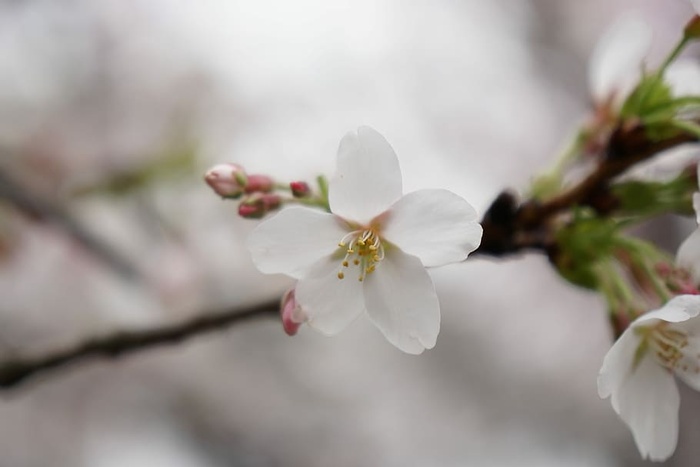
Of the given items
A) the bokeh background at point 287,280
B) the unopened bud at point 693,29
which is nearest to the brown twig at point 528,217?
the unopened bud at point 693,29

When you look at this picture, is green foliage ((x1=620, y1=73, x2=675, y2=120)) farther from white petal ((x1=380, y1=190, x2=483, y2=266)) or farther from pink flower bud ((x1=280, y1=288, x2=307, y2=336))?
pink flower bud ((x1=280, y1=288, x2=307, y2=336))

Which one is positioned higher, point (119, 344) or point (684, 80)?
point (684, 80)

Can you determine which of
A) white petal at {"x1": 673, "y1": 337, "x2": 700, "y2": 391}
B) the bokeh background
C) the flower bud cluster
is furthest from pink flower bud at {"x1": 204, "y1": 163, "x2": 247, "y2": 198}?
the bokeh background

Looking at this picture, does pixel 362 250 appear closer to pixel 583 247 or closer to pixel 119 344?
pixel 583 247

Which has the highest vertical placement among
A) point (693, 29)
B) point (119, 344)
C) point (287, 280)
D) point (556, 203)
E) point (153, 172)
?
point (693, 29)

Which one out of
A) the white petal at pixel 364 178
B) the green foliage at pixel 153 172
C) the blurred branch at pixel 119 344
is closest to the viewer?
the white petal at pixel 364 178

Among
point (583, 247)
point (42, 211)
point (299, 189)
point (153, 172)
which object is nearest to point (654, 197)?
point (583, 247)

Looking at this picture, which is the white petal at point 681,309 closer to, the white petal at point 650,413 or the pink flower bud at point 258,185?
the white petal at point 650,413
